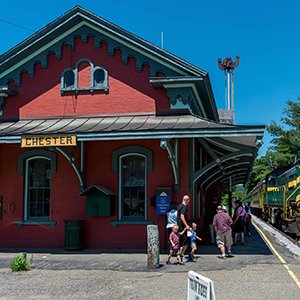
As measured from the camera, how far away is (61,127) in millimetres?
13797

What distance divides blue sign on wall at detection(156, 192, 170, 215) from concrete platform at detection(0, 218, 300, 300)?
1.29 metres

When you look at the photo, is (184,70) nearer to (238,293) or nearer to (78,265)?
(78,265)

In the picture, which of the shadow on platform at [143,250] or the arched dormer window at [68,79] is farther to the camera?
the arched dormer window at [68,79]

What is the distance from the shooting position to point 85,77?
1509 centimetres

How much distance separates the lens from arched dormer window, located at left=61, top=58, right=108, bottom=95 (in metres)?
15.0

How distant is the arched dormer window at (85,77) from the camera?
15000 millimetres

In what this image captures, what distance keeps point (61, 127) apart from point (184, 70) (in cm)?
410

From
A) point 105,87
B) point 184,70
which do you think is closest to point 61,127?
point 105,87

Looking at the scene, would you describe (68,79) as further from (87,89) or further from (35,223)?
(35,223)

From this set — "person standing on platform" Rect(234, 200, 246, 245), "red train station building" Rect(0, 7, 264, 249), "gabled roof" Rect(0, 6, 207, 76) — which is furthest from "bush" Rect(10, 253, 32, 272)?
"person standing on platform" Rect(234, 200, 246, 245)

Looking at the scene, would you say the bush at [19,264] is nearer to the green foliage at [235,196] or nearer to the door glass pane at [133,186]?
the door glass pane at [133,186]

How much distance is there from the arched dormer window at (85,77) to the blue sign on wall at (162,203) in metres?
4.17

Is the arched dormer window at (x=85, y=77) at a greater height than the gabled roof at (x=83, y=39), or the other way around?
the gabled roof at (x=83, y=39)

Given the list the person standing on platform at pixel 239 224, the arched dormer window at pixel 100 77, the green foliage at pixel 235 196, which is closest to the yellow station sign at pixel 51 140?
the arched dormer window at pixel 100 77
